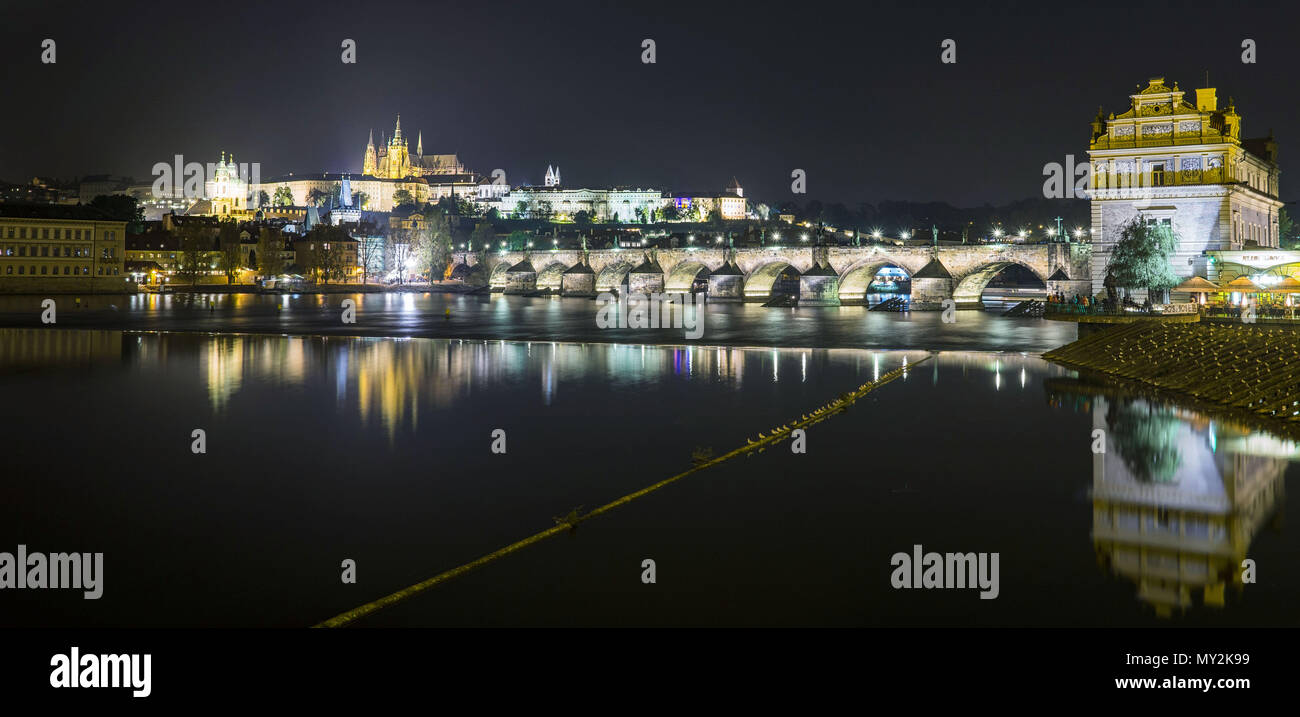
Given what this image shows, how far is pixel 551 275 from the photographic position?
12262 cm

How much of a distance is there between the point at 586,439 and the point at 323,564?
8.78 metres

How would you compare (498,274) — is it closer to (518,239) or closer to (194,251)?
(518,239)

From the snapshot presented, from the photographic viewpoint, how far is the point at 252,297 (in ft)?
311

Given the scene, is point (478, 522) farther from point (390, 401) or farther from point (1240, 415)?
point (1240, 415)

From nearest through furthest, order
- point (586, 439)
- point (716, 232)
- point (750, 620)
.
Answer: point (750, 620), point (586, 439), point (716, 232)

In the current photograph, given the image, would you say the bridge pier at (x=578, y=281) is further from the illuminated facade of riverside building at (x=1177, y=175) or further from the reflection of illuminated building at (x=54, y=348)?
the reflection of illuminated building at (x=54, y=348)

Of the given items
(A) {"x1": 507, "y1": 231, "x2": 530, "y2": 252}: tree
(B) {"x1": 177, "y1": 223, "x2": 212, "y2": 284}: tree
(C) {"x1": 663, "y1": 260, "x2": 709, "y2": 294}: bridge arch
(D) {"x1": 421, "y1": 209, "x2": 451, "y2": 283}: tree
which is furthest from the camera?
(A) {"x1": 507, "y1": 231, "x2": 530, "y2": 252}: tree

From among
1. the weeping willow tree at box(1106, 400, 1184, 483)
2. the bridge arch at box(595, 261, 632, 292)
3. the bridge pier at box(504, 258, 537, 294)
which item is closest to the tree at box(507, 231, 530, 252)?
the bridge pier at box(504, 258, 537, 294)

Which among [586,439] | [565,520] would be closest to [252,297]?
[586,439]

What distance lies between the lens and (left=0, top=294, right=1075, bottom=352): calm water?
1842 inches

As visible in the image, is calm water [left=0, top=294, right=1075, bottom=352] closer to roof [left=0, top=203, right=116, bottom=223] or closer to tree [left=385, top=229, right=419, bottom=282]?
roof [left=0, top=203, right=116, bottom=223]

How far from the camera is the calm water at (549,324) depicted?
46.8 m

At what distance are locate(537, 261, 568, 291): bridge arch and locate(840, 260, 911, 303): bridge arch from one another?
4144 centimetres

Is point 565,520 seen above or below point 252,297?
below
